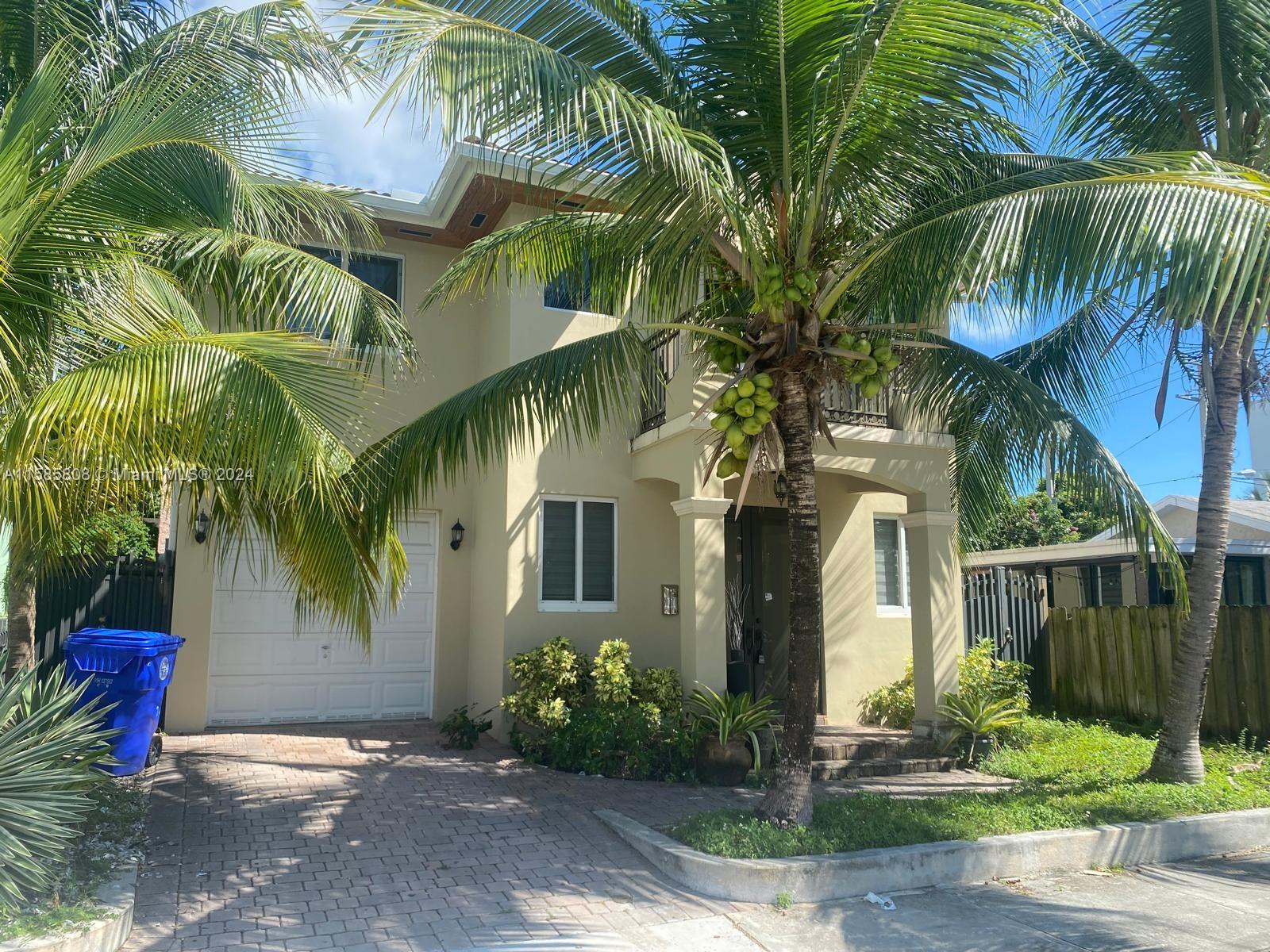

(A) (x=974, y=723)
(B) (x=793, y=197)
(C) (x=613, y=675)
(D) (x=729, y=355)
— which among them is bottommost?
(A) (x=974, y=723)

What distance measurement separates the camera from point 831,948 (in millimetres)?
4934

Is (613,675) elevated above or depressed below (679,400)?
below

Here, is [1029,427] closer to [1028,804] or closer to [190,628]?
[1028,804]

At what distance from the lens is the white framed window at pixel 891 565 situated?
1217 cm

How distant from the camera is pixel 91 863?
17.5ft

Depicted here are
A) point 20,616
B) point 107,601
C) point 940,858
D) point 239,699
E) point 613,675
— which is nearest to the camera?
point 940,858

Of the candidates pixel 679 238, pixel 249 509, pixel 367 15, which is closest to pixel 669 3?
pixel 679 238

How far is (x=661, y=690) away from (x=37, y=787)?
18.3 feet

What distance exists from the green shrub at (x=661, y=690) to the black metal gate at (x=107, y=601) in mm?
5244

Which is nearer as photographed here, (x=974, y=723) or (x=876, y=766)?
(x=876, y=766)

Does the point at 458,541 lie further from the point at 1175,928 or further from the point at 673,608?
the point at 1175,928

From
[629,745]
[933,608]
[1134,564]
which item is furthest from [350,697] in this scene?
[1134,564]

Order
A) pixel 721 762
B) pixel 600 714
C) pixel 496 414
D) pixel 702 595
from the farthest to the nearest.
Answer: pixel 702 595
pixel 600 714
pixel 721 762
pixel 496 414

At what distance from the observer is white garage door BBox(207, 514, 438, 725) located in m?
10.5
